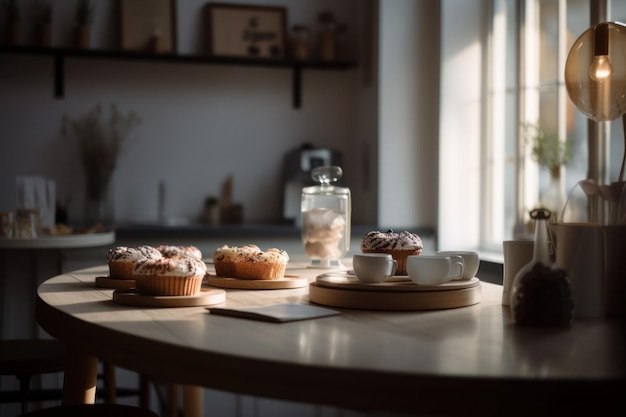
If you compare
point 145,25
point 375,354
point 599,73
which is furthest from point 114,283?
point 145,25

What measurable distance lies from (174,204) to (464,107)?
5.32ft

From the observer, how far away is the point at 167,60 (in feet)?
13.4

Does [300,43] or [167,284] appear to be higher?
[300,43]

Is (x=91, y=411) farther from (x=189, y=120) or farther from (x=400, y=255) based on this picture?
(x=189, y=120)

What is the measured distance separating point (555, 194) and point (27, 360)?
6.84 feet

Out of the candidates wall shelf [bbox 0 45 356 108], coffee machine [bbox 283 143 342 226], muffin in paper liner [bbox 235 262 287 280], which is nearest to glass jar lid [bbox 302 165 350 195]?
muffin in paper liner [bbox 235 262 287 280]

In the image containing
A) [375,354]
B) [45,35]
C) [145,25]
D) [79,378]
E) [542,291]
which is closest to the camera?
[375,354]

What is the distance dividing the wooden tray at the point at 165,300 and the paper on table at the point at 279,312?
50 millimetres

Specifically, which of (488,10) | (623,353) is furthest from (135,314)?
(488,10)

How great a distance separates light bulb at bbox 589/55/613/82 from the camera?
1.61 metres

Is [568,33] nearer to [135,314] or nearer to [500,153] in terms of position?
[500,153]

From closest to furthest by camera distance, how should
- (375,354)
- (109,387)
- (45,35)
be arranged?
1. (375,354)
2. (109,387)
3. (45,35)

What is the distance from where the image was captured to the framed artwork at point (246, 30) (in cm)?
410

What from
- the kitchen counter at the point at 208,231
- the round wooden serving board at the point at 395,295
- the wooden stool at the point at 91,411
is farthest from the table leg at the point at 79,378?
the kitchen counter at the point at 208,231
